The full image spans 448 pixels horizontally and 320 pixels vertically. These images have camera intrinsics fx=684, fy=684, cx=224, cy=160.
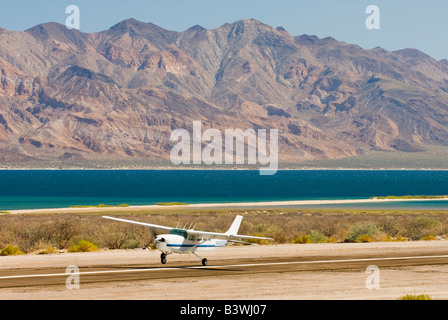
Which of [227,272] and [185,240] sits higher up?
[185,240]

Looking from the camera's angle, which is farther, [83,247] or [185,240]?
[83,247]

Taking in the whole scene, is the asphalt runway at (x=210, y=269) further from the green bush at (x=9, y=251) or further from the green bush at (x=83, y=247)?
the green bush at (x=9, y=251)

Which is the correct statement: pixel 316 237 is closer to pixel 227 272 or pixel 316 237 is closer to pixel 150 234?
pixel 150 234

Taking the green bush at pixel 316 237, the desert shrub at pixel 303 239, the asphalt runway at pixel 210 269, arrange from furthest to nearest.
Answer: the green bush at pixel 316 237
the desert shrub at pixel 303 239
the asphalt runway at pixel 210 269

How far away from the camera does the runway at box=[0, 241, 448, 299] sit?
2427 cm

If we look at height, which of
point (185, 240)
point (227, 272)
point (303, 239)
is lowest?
point (227, 272)

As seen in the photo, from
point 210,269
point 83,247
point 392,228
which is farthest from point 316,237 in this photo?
point 210,269

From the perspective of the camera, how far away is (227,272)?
2952cm

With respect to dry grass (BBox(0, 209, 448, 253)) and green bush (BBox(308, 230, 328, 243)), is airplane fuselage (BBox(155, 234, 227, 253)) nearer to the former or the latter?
dry grass (BBox(0, 209, 448, 253))

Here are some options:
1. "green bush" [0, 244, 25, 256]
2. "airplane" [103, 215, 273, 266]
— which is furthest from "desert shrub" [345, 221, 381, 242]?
"green bush" [0, 244, 25, 256]

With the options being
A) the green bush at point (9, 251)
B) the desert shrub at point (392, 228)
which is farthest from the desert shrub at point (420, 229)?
the green bush at point (9, 251)

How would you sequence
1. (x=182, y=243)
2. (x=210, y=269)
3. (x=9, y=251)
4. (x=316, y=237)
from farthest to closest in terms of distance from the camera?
(x=316, y=237), (x=9, y=251), (x=210, y=269), (x=182, y=243)

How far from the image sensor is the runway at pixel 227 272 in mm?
24266
